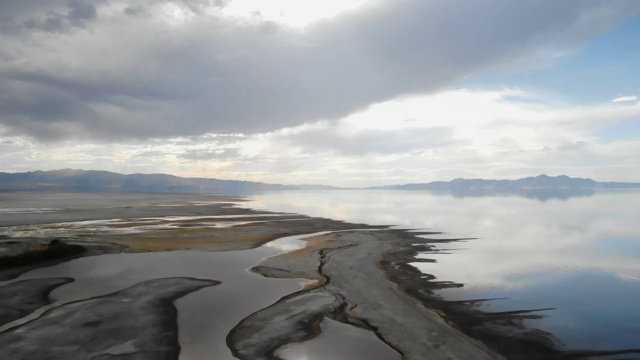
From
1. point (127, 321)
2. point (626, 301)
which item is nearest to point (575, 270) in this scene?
point (626, 301)

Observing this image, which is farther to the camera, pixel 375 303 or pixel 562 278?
pixel 562 278

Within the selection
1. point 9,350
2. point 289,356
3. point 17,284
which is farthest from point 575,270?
point 17,284

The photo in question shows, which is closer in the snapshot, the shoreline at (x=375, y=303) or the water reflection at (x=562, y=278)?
the shoreline at (x=375, y=303)

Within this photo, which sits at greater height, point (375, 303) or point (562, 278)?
point (375, 303)

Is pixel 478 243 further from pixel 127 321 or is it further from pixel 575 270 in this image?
pixel 127 321

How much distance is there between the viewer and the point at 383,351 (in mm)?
14383

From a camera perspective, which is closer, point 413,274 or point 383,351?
point 383,351

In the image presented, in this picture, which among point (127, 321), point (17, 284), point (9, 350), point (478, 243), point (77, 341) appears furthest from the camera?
point (478, 243)

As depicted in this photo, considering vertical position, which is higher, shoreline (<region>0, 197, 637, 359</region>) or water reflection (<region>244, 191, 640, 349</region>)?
shoreline (<region>0, 197, 637, 359</region>)

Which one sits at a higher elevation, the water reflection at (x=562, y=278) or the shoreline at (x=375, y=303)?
the shoreline at (x=375, y=303)

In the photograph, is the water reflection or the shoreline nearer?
the shoreline

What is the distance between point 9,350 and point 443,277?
954 inches

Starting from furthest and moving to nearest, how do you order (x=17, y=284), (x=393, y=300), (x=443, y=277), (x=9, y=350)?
(x=443, y=277), (x=17, y=284), (x=393, y=300), (x=9, y=350)

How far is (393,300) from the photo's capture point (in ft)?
67.9
